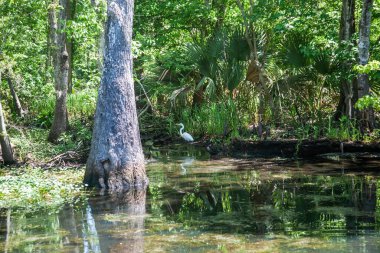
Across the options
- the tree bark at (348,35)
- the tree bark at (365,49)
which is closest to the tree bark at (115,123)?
the tree bark at (365,49)

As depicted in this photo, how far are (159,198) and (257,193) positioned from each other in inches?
71.5

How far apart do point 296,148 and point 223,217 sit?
23.2 feet

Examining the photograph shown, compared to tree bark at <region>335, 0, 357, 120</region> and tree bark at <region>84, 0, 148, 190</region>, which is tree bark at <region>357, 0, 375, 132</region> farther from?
tree bark at <region>84, 0, 148, 190</region>

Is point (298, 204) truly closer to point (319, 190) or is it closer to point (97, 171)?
point (319, 190)

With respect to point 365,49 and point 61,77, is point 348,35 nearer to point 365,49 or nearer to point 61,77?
point 365,49

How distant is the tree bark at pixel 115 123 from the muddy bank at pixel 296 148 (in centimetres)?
533

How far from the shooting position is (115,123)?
35.9 ft

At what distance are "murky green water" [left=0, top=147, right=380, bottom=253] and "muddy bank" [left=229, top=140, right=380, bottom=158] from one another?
1501mm

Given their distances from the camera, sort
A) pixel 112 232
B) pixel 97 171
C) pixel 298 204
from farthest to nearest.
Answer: pixel 97 171
pixel 298 204
pixel 112 232

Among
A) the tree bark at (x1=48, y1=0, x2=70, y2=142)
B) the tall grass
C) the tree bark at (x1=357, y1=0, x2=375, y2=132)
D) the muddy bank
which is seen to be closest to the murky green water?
the muddy bank

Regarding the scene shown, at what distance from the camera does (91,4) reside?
12.2 meters

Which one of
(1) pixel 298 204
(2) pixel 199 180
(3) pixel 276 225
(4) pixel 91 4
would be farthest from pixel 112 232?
(4) pixel 91 4

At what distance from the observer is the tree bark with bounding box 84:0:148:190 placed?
35.6ft

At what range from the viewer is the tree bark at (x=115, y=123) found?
1085 cm
